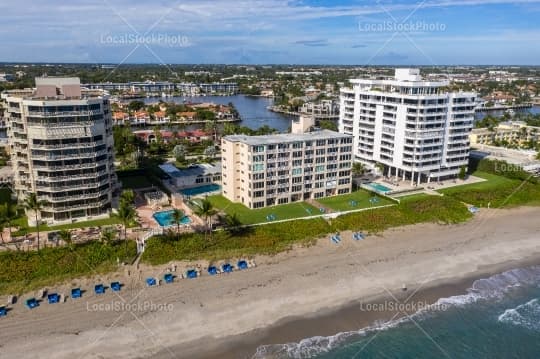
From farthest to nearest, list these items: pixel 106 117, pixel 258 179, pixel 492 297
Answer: pixel 258 179 < pixel 106 117 < pixel 492 297

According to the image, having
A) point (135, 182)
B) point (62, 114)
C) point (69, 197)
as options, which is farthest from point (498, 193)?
point (62, 114)

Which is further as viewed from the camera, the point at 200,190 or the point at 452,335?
the point at 200,190

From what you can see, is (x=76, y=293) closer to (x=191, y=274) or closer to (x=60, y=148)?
(x=191, y=274)

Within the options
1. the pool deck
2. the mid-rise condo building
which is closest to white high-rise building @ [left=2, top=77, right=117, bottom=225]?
the mid-rise condo building

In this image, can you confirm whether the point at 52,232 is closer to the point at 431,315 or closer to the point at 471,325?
the point at 431,315

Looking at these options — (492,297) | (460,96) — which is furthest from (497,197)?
(492,297)

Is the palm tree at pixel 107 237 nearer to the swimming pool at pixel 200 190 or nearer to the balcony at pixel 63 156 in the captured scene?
the balcony at pixel 63 156

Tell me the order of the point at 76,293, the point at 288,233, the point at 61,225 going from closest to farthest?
the point at 76,293 < the point at 61,225 < the point at 288,233
